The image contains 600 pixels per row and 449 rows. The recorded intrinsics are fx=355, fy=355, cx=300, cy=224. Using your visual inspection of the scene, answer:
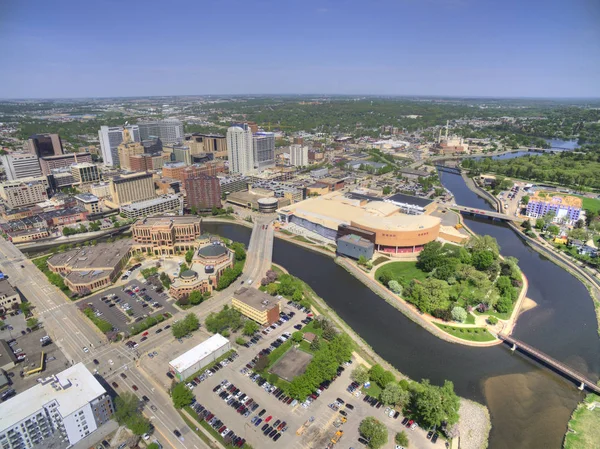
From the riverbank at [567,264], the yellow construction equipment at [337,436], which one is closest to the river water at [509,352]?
the riverbank at [567,264]

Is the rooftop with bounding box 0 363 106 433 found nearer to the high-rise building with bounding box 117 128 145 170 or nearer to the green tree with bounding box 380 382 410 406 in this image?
Result: the green tree with bounding box 380 382 410 406

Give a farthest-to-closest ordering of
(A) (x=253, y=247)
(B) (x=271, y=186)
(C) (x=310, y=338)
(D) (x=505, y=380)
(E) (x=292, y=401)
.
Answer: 1. (B) (x=271, y=186)
2. (A) (x=253, y=247)
3. (C) (x=310, y=338)
4. (D) (x=505, y=380)
5. (E) (x=292, y=401)

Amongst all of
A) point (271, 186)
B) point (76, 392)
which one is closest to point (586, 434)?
point (76, 392)

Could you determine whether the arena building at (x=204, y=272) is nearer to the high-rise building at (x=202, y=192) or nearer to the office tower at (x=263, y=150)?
the high-rise building at (x=202, y=192)

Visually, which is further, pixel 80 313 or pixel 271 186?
pixel 271 186

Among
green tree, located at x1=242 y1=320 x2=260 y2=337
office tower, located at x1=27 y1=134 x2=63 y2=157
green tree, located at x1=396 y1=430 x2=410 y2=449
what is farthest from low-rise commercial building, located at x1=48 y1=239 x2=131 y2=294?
office tower, located at x1=27 y1=134 x2=63 y2=157


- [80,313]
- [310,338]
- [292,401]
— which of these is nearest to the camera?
[292,401]

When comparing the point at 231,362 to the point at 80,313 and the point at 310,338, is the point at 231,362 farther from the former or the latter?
the point at 80,313

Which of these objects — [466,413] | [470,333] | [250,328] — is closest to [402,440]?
[466,413]
